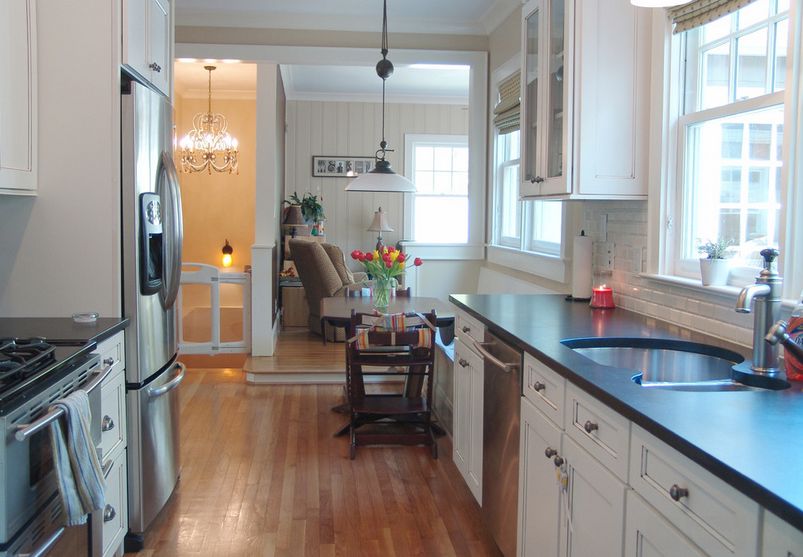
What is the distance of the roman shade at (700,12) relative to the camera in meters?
2.34

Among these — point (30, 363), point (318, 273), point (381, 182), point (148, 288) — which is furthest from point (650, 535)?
point (318, 273)

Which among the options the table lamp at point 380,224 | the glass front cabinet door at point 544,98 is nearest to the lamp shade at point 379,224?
the table lamp at point 380,224

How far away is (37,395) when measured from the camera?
5.90 ft

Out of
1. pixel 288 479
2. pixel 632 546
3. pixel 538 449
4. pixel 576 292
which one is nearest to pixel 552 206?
pixel 576 292

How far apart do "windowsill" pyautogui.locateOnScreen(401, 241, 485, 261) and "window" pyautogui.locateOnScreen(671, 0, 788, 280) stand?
10.6 feet

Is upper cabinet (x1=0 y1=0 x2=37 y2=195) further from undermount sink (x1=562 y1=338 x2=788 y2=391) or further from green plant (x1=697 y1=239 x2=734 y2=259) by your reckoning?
green plant (x1=697 y1=239 x2=734 y2=259)

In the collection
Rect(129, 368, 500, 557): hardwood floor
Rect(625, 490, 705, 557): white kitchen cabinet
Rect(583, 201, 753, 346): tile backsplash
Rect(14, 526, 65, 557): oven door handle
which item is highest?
Rect(583, 201, 753, 346): tile backsplash

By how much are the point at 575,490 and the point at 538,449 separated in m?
0.33

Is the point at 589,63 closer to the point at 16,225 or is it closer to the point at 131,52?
the point at 131,52

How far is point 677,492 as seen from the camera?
4.44ft

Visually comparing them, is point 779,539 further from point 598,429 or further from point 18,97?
point 18,97

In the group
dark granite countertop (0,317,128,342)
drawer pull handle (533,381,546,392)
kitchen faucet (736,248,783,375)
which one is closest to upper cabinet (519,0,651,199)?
drawer pull handle (533,381,546,392)

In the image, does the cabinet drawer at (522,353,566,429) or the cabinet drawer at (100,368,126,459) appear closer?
the cabinet drawer at (522,353,566,429)

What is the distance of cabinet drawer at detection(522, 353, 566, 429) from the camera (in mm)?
2055
